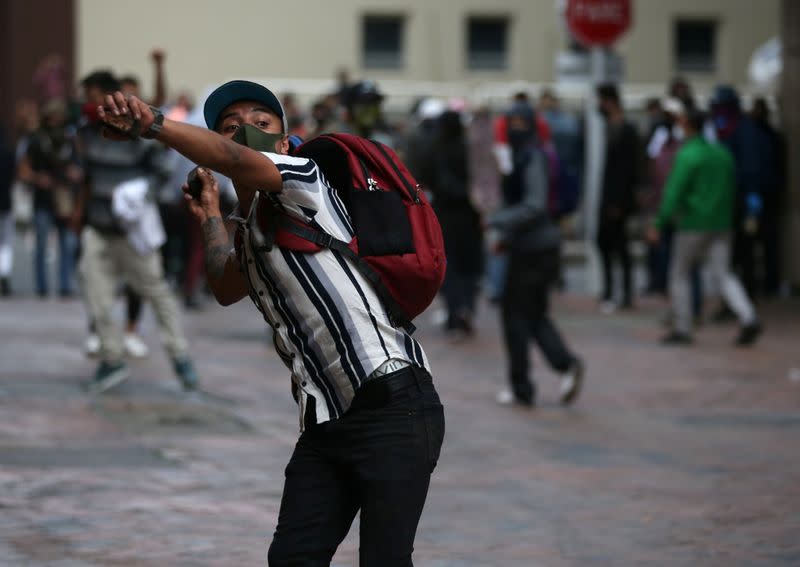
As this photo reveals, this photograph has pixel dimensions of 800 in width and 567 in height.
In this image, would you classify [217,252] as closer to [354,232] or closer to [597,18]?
[354,232]

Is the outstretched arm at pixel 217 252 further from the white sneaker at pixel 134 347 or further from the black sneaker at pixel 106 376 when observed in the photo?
the white sneaker at pixel 134 347

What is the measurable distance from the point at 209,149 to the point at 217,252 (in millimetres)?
660

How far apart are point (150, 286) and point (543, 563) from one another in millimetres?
4897

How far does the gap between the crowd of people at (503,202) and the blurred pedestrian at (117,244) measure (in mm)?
11

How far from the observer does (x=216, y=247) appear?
447cm

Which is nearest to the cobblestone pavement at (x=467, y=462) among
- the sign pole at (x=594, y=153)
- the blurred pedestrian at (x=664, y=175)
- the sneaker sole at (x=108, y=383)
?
the sneaker sole at (x=108, y=383)

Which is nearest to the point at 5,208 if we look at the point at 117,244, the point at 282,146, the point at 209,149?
the point at 117,244

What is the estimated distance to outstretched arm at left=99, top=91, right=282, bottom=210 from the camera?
374 cm

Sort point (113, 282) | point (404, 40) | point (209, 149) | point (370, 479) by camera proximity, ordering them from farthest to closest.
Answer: point (404, 40) < point (113, 282) < point (370, 479) < point (209, 149)

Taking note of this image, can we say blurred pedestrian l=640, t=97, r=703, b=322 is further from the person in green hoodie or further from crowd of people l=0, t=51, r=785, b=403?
the person in green hoodie

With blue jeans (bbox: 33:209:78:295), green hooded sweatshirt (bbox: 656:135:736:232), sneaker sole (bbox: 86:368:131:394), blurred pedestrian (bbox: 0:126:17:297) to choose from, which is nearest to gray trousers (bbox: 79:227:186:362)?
sneaker sole (bbox: 86:368:131:394)

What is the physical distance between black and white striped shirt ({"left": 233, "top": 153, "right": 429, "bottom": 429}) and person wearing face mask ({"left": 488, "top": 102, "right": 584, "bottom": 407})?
6.20m

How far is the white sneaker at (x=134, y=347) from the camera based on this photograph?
503 inches

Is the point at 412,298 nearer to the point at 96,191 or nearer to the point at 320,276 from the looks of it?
the point at 320,276
